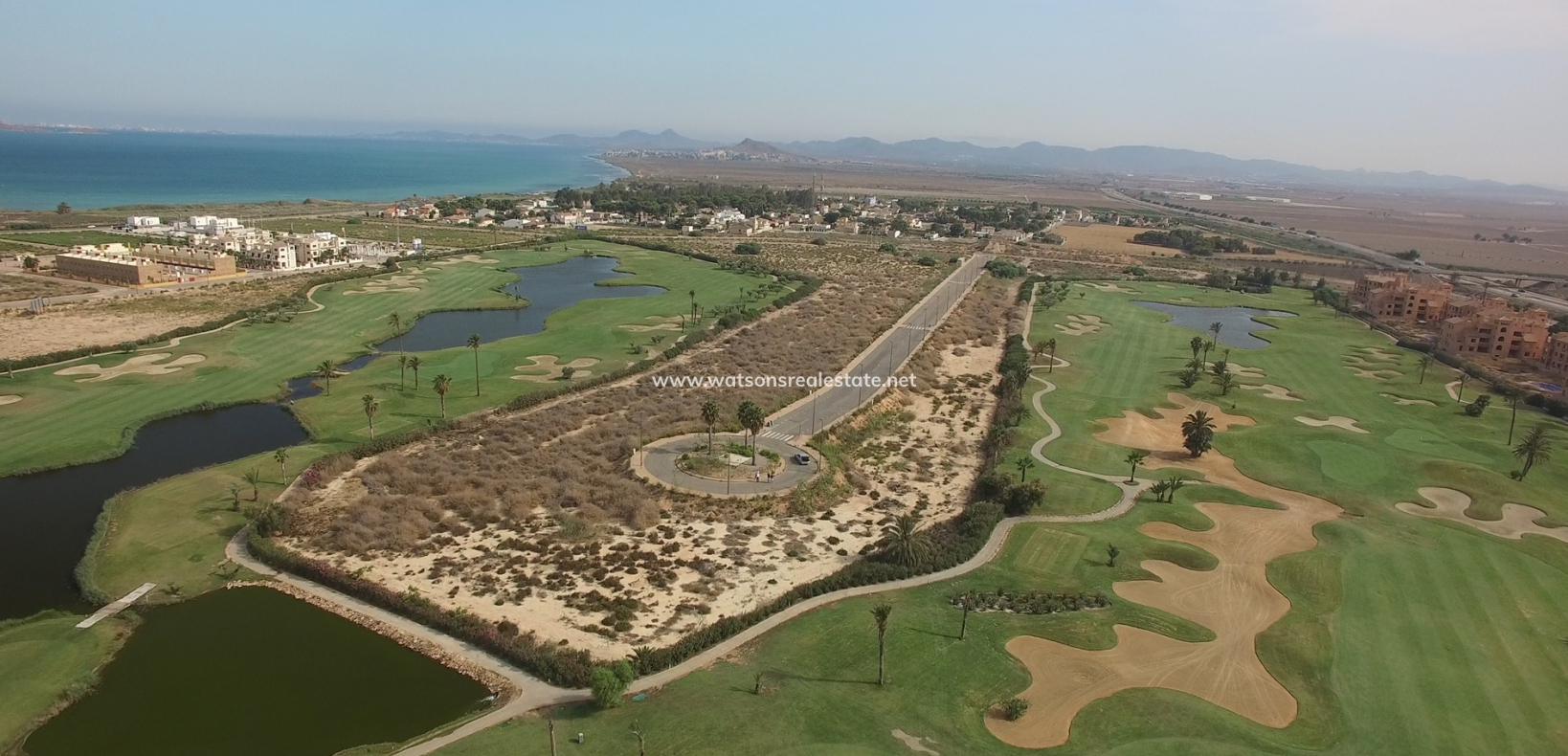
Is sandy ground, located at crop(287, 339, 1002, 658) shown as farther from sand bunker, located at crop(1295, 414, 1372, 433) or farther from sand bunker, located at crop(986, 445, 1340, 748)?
sand bunker, located at crop(1295, 414, 1372, 433)

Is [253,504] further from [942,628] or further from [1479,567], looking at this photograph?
[1479,567]

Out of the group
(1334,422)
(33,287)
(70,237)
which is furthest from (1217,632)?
(70,237)

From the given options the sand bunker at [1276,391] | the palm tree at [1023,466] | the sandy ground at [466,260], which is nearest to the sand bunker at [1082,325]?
the sand bunker at [1276,391]

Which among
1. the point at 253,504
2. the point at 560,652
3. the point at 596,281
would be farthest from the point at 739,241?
the point at 560,652

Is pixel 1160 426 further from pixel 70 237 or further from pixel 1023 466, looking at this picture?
pixel 70 237

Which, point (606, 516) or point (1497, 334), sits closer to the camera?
point (606, 516)

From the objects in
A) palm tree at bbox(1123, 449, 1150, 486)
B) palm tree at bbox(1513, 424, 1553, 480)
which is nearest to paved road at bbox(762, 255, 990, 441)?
palm tree at bbox(1123, 449, 1150, 486)
